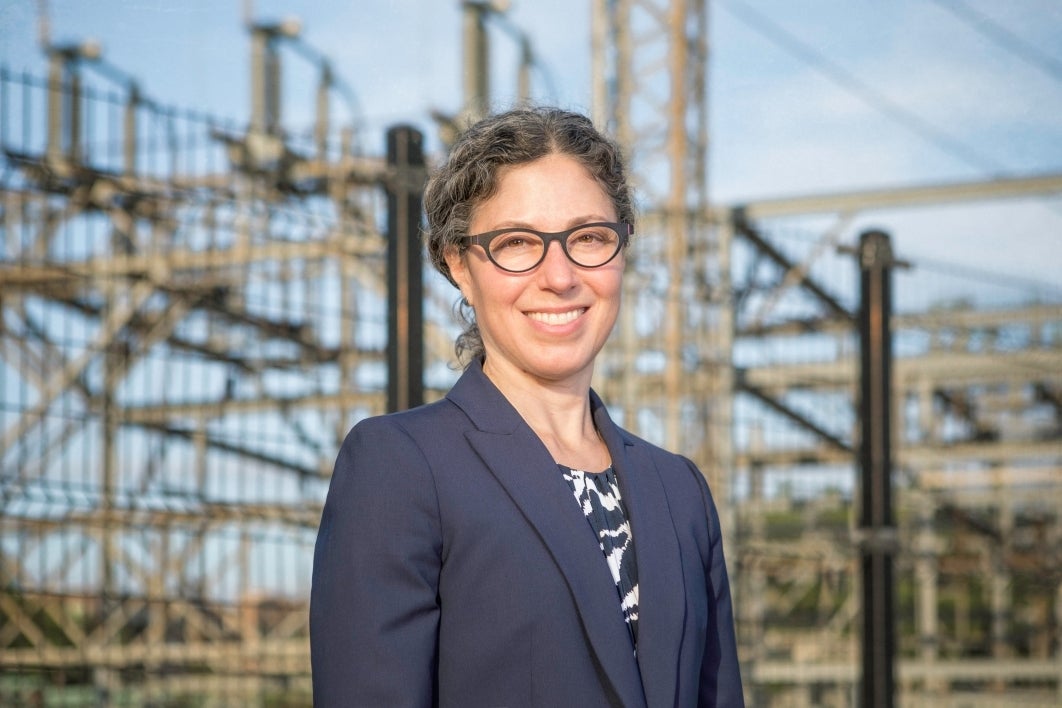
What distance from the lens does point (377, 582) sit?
1.58 metres

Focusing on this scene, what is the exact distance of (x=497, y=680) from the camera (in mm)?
1620

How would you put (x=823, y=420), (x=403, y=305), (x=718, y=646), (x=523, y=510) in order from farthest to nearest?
1. (x=823, y=420)
2. (x=403, y=305)
3. (x=718, y=646)
4. (x=523, y=510)

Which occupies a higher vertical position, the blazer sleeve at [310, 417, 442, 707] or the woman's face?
the woman's face

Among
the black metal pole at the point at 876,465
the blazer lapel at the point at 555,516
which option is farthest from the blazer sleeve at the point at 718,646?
the black metal pole at the point at 876,465

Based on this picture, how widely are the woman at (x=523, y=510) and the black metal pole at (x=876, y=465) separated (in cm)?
309

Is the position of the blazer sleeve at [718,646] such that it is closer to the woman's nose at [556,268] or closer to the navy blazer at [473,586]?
the navy blazer at [473,586]

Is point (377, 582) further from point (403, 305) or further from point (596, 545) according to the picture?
point (403, 305)

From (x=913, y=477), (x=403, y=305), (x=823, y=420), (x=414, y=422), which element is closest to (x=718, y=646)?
(x=414, y=422)

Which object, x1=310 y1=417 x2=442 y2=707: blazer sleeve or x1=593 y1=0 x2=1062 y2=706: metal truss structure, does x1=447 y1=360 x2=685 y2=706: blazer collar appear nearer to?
x1=310 y1=417 x2=442 y2=707: blazer sleeve

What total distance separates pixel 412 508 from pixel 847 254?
3738 millimetres

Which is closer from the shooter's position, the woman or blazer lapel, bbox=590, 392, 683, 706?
the woman

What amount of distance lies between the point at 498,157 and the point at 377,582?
1.78 ft

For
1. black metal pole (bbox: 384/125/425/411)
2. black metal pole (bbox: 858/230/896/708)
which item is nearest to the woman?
black metal pole (bbox: 384/125/425/411)

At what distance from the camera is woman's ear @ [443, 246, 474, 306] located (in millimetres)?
1854
